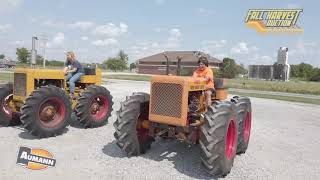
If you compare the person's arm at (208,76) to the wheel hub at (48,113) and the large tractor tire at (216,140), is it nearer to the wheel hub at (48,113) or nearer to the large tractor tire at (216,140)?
the large tractor tire at (216,140)

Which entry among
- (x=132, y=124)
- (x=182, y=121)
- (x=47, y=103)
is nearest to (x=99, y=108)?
(x=47, y=103)

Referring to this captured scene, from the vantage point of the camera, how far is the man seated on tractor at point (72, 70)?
10227mm

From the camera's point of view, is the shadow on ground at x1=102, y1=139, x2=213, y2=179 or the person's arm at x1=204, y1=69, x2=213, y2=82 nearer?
the shadow on ground at x1=102, y1=139, x2=213, y2=179

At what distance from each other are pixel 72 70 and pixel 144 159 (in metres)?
4.23

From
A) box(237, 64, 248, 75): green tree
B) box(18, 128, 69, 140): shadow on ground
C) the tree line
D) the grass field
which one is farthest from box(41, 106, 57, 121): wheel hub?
Answer: box(237, 64, 248, 75): green tree

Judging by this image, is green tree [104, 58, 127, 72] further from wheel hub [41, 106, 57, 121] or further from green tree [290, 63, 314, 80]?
wheel hub [41, 106, 57, 121]

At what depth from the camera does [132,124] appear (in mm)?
7125

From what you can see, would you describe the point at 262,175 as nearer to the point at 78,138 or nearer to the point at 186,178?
the point at 186,178

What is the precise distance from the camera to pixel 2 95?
9680 mm

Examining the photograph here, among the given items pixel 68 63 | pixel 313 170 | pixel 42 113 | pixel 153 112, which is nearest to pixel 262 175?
pixel 313 170

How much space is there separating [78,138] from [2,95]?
2555mm

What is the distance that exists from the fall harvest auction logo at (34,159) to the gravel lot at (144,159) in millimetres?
121

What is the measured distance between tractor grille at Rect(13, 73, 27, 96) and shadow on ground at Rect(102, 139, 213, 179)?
8.77 feet

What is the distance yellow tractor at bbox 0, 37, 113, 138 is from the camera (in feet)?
27.5
